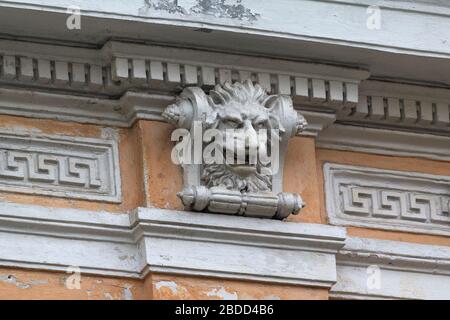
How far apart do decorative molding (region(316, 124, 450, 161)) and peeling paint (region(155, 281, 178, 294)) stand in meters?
1.01

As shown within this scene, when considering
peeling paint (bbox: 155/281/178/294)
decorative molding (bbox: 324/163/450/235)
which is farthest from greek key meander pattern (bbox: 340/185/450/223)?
peeling paint (bbox: 155/281/178/294)

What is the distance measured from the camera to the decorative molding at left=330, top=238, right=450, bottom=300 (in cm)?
1112

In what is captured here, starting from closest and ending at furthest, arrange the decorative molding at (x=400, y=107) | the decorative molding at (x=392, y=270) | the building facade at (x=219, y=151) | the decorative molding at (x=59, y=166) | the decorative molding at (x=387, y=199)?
the building facade at (x=219, y=151) < the decorative molding at (x=59, y=166) < the decorative molding at (x=392, y=270) < the decorative molding at (x=387, y=199) < the decorative molding at (x=400, y=107)

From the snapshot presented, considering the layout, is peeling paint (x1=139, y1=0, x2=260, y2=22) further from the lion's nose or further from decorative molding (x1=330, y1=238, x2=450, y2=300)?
decorative molding (x1=330, y1=238, x2=450, y2=300)

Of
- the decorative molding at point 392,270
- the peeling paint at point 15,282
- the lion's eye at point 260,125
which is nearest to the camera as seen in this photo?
the peeling paint at point 15,282

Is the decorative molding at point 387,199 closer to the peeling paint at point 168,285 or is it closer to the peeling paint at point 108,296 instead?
the peeling paint at point 168,285

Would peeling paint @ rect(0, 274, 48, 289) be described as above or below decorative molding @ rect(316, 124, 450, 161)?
below

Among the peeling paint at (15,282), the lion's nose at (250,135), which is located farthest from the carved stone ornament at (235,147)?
the peeling paint at (15,282)

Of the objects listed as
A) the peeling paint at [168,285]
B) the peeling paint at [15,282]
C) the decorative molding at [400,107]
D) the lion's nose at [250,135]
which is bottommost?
the peeling paint at [168,285]

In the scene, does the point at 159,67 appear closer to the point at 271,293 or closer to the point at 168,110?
the point at 168,110

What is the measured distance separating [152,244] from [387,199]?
42.6 inches

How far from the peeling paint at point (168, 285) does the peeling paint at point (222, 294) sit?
0.39 ft

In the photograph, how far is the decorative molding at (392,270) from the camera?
11125 millimetres
